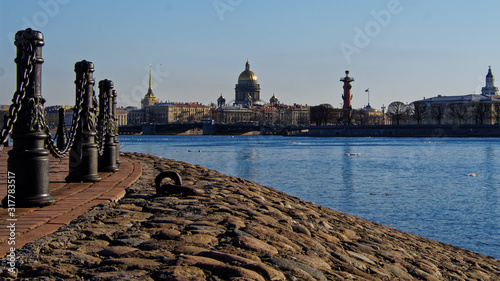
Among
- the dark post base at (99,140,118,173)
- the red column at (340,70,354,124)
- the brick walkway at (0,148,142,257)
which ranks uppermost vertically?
the red column at (340,70,354,124)

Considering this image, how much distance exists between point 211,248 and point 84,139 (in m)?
2.93

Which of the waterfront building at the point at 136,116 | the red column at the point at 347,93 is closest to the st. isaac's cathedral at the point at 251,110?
the waterfront building at the point at 136,116

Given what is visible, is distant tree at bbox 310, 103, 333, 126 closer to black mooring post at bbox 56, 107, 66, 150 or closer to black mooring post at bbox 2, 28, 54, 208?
black mooring post at bbox 56, 107, 66, 150

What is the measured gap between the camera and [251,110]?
141 metres

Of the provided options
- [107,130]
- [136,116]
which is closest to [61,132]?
[107,130]

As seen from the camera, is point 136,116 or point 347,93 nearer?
point 347,93

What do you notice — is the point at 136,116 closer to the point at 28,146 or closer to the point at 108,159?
the point at 108,159

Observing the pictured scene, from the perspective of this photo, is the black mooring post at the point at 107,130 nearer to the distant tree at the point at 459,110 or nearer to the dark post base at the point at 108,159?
the dark post base at the point at 108,159

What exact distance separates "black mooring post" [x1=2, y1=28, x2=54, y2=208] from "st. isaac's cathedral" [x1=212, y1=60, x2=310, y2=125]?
433 feet

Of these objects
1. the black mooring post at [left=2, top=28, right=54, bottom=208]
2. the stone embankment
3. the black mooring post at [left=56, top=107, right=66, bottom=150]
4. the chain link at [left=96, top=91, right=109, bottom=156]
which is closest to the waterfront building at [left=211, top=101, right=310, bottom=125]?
the black mooring post at [left=56, top=107, right=66, bottom=150]

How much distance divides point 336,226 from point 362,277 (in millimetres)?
1985

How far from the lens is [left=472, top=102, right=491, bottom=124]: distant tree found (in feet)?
274

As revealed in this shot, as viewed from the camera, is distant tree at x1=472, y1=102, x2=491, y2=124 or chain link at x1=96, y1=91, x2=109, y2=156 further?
distant tree at x1=472, y1=102, x2=491, y2=124

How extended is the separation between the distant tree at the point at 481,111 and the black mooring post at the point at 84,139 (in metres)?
83.0
